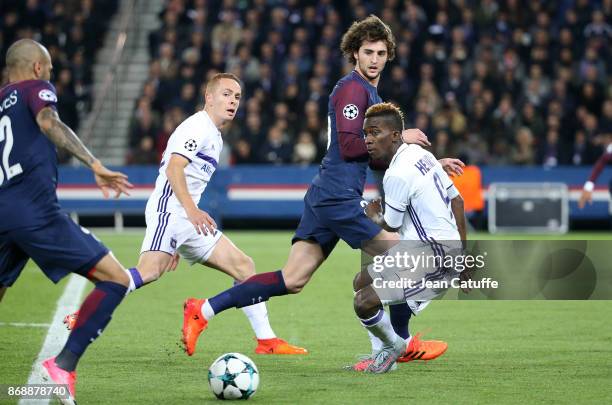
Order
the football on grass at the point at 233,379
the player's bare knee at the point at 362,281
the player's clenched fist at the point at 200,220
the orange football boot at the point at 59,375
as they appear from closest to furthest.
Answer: the orange football boot at the point at 59,375, the football on grass at the point at 233,379, the player's clenched fist at the point at 200,220, the player's bare knee at the point at 362,281

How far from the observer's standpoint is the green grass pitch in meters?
6.55

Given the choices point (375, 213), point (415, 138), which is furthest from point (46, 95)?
point (375, 213)

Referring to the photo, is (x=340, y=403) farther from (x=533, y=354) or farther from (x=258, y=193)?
(x=258, y=193)

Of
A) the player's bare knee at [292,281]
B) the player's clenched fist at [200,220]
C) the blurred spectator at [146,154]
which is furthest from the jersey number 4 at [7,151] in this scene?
the blurred spectator at [146,154]

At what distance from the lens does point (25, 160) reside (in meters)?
6.01

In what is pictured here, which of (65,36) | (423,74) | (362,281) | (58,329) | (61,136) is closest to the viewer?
(61,136)

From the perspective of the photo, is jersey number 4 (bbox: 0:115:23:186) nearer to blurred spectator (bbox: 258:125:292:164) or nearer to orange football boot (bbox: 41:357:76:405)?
orange football boot (bbox: 41:357:76:405)

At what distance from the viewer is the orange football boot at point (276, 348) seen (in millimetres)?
8172

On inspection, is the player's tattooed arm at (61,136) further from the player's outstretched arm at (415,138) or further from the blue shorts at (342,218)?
the player's outstretched arm at (415,138)

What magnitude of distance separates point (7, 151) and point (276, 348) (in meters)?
2.92

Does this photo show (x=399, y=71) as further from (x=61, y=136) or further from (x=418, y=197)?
(x=61, y=136)

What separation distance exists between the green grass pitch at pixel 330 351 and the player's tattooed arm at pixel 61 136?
1.41 metres

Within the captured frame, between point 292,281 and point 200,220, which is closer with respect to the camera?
point 200,220

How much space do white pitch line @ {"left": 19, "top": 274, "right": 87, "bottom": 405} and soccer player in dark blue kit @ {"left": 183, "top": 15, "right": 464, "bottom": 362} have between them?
1069mm
